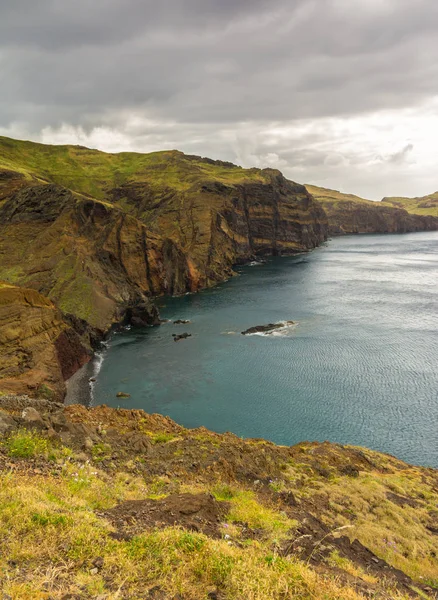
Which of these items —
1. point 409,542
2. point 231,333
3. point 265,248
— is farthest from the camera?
point 265,248

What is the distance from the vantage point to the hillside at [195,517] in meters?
9.09

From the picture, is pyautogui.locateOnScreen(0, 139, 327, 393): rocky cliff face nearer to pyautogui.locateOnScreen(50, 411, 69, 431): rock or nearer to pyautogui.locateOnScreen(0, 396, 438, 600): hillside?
pyautogui.locateOnScreen(50, 411, 69, 431): rock

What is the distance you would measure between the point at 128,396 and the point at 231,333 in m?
29.8

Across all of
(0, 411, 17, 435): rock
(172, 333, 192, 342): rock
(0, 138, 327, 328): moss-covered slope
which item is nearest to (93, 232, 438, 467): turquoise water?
(172, 333, 192, 342): rock

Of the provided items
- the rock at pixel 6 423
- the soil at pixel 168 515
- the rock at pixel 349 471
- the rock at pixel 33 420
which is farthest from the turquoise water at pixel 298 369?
the soil at pixel 168 515

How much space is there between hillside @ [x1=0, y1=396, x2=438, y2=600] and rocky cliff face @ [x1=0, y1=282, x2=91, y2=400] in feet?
57.9

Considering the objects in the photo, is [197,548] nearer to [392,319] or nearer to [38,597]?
[38,597]

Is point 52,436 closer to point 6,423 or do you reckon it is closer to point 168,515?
point 6,423

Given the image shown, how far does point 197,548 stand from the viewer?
10.1 meters

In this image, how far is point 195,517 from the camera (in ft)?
44.3

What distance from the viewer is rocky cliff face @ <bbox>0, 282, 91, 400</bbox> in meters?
43.6

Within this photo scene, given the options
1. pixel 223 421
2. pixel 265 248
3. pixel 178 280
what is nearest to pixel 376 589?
pixel 223 421

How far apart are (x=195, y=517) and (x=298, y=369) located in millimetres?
45980

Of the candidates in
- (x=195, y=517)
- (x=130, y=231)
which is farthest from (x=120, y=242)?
(x=195, y=517)
